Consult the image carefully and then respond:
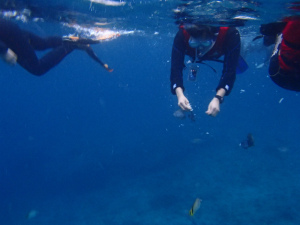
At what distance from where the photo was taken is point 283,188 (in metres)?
12.2

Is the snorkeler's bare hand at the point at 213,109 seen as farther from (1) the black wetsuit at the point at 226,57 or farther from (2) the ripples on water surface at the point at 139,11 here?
(2) the ripples on water surface at the point at 139,11

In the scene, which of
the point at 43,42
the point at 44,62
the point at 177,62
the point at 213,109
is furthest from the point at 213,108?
the point at 43,42

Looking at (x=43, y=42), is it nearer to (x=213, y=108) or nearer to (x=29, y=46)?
(x=29, y=46)

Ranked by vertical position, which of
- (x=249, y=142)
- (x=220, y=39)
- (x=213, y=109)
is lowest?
(x=249, y=142)

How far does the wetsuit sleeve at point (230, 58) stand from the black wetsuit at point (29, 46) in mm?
5233

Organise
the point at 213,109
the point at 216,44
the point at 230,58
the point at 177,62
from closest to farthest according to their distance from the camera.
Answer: the point at 213,109, the point at 230,58, the point at 177,62, the point at 216,44

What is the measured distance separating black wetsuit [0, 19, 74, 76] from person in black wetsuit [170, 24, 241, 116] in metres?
4.19

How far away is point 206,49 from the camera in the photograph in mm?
5391

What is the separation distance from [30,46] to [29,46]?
6 cm

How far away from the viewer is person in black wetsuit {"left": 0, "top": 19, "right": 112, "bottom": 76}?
6.12 metres

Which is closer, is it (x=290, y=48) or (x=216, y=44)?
(x=290, y=48)

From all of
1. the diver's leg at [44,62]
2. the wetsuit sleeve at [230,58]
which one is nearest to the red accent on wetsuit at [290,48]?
the wetsuit sleeve at [230,58]

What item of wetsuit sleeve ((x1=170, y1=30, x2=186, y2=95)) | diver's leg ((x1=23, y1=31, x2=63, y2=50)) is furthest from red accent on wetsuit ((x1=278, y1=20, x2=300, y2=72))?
diver's leg ((x1=23, y1=31, x2=63, y2=50))

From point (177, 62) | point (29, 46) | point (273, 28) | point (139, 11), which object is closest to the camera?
point (273, 28)
